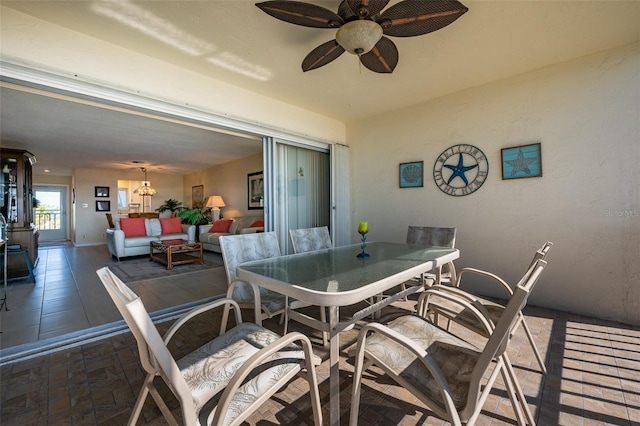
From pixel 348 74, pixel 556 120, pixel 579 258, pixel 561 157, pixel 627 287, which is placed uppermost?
pixel 348 74

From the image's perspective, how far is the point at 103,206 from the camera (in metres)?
8.85

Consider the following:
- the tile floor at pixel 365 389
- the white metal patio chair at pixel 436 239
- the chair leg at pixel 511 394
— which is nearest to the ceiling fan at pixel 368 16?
the white metal patio chair at pixel 436 239

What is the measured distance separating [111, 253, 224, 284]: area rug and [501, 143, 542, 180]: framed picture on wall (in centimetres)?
478

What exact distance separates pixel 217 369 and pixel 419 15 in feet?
7.29

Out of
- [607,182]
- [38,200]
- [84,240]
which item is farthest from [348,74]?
[38,200]

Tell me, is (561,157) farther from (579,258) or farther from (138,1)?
(138,1)

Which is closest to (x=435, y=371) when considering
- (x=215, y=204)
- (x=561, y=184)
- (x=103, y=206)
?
(x=561, y=184)

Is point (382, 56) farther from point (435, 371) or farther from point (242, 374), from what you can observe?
point (242, 374)

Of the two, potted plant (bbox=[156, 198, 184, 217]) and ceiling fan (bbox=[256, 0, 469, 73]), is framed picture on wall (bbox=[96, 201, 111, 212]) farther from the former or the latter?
ceiling fan (bbox=[256, 0, 469, 73])

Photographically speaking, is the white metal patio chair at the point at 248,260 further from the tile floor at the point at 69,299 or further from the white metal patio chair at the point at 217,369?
the tile floor at the point at 69,299

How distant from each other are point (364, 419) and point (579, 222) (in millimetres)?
A: 2895

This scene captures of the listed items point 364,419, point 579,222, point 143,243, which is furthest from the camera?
point 143,243

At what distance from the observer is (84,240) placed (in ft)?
27.8

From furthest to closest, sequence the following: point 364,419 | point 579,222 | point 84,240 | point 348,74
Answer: point 84,240
point 348,74
point 579,222
point 364,419
